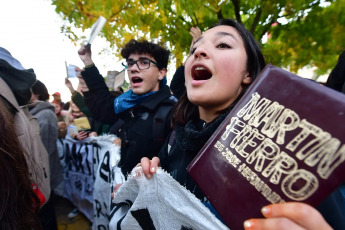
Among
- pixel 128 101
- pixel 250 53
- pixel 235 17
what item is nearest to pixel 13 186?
pixel 128 101

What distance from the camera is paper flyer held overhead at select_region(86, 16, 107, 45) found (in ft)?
6.22

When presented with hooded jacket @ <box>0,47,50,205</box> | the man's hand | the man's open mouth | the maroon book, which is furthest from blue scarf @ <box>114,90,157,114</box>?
the maroon book

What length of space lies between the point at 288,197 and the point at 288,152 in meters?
0.11

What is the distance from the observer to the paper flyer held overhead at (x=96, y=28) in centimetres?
190

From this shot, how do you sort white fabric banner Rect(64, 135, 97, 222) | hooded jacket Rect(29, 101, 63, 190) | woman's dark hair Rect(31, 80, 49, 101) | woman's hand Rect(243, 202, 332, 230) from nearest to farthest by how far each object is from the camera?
woman's hand Rect(243, 202, 332, 230) < hooded jacket Rect(29, 101, 63, 190) < woman's dark hair Rect(31, 80, 49, 101) < white fabric banner Rect(64, 135, 97, 222)

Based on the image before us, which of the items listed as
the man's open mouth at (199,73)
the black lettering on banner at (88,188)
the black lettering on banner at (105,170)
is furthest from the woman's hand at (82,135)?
the man's open mouth at (199,73)

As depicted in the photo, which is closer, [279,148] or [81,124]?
[279,148]

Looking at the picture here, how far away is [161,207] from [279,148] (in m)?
0.62

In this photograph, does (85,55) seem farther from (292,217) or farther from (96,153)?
(292,217)

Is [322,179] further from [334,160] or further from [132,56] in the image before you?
[132,56]

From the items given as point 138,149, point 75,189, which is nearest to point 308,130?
point 138,149

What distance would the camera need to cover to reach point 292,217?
1.60 ft

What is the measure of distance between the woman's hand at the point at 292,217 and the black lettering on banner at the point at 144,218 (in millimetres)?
647

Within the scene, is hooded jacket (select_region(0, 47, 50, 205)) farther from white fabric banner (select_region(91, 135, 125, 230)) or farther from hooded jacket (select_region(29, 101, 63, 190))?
hooded jacket (select_region(29, 101, 63, 190))
